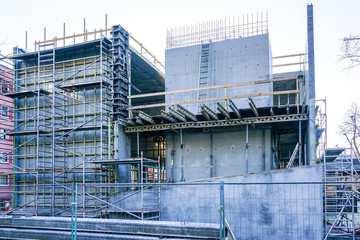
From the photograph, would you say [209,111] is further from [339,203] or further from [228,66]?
[339,203]

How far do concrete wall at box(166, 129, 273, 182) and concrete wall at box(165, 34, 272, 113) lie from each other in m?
1.74

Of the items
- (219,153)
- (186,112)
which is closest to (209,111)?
(186,112)

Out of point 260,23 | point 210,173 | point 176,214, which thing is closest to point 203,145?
point 210,173

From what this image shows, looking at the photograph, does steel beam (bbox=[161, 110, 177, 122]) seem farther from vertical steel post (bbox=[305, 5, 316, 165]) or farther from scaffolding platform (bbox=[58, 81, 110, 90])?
vertical steel post (bbox=[305, 5, 316, 165])

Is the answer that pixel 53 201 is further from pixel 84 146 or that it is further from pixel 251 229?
pixel 251 229

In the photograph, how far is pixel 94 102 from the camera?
60.6 ft

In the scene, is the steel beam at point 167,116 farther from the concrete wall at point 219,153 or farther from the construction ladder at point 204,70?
the construction ladder at point 204,70

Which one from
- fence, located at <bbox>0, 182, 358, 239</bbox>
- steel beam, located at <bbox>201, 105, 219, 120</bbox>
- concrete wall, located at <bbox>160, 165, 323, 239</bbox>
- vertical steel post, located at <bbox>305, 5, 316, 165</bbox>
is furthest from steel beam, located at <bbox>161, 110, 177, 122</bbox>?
vertical steel post, located at <bbox>305, 5, 316, 165</bbox>

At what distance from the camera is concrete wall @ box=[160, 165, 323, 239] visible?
38.4 feet

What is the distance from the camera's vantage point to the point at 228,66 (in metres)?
18.4

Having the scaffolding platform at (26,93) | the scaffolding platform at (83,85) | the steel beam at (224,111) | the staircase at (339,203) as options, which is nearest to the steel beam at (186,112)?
the steel beam at (224,111)

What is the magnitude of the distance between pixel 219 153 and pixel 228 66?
504 cm

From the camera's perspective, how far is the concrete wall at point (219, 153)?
55.7 feet

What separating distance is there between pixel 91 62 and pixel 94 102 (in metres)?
2.49
